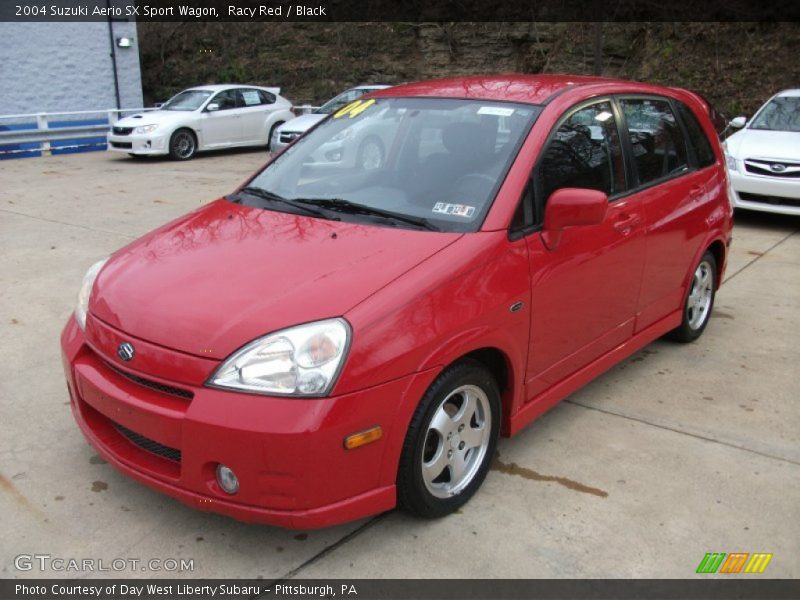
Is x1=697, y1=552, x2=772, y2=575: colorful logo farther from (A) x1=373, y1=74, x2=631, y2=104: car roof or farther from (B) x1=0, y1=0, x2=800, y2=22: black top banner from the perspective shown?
(B) x1=0, y1=0, x2=800, y2=22: black top banner

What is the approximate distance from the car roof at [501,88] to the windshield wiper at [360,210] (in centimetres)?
85

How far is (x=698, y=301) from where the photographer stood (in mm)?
5086

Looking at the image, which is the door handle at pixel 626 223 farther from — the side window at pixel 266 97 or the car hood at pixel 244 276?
the side window at pixel 266 97

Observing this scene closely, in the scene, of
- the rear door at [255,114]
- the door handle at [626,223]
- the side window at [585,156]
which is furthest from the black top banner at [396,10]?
the door handle at [626,223]

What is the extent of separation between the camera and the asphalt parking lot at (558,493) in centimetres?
286

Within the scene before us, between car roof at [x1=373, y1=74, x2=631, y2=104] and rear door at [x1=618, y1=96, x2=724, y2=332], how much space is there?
0.34 meters

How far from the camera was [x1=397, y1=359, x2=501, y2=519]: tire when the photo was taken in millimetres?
2838

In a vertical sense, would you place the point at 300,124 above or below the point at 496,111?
below

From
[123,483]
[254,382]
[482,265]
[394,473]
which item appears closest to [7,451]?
[123,483]

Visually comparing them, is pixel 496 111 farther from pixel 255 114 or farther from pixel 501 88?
pixel 255 114

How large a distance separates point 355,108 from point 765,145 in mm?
6593

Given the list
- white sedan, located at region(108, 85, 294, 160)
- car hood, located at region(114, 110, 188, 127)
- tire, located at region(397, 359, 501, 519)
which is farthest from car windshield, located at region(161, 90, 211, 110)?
tire, located at region(397, 359, 501, 519)

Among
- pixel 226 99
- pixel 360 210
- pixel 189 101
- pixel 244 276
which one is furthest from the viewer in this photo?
pixel 226 99
